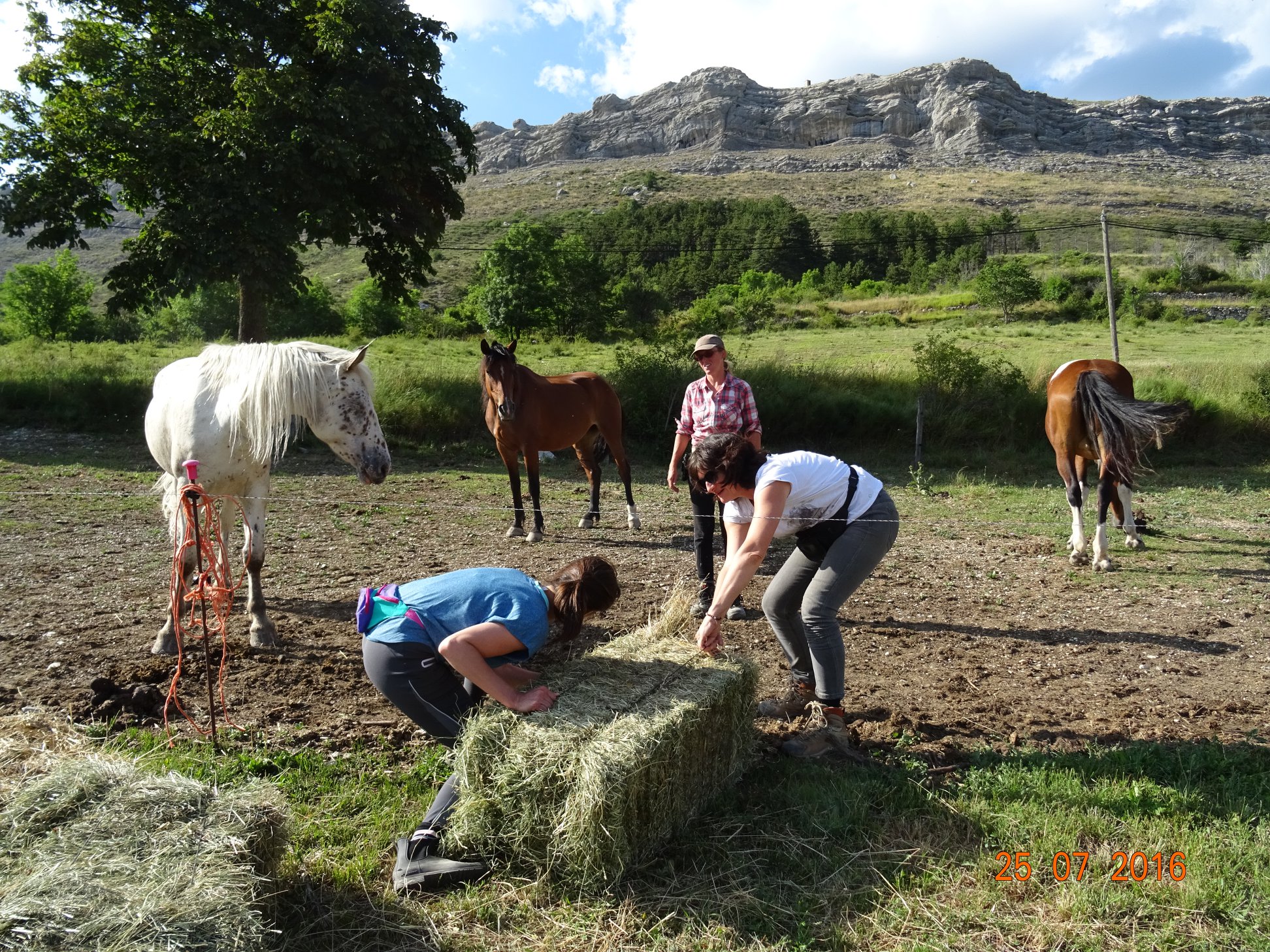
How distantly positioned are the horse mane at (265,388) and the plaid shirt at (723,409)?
2518 millimetres

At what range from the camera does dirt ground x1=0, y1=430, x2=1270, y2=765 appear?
4.30 metres

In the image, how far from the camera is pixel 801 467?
12.3 feet

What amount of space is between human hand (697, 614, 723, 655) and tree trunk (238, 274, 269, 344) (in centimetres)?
1430

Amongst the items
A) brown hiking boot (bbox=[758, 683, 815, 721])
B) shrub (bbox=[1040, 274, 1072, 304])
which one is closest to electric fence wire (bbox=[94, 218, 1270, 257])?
shrub (bbox=[1040, 274, 1072, 304])

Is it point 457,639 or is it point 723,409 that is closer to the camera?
point 457,639

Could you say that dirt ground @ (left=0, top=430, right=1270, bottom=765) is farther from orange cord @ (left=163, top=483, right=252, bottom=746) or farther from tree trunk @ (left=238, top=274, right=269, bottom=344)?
tree trunk @ (left=238, top=274, right=269, bottom=344)

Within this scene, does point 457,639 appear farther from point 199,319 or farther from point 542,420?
point 199,319

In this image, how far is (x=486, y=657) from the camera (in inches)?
123

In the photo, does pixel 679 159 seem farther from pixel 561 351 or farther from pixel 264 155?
pixel 264 155

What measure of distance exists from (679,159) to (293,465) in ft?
382

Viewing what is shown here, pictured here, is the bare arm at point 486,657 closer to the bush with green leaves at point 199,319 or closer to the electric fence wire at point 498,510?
the electric fence wire at point 498,510

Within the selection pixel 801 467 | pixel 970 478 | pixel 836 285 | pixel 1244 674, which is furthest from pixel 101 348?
pixel 836 285

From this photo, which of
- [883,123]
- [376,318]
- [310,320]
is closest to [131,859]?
[310,320]
